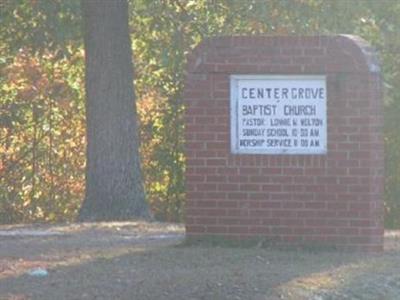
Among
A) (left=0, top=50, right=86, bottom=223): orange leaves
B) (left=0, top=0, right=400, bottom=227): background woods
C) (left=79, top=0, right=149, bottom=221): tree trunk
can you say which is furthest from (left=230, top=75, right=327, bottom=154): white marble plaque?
(left=0, top=50, right=86, bottom=223): orange leaves

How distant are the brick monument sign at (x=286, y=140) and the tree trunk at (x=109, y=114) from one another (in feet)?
16.5

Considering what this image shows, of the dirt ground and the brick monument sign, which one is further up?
the brick monument sign

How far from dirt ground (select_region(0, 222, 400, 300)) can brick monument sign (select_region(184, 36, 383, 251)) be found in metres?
0.29

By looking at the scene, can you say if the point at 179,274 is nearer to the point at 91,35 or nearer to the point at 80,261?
the point at 80,261

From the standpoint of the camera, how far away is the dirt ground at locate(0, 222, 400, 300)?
33.3 feet

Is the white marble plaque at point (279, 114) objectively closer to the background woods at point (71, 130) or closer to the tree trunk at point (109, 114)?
the tree trunk at point (109, 114)

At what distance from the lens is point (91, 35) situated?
57.0 ft

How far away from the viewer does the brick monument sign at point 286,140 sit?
1217 cm

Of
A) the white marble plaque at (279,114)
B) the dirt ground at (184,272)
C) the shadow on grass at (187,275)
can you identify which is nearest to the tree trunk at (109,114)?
the dirt ground at (184,272)

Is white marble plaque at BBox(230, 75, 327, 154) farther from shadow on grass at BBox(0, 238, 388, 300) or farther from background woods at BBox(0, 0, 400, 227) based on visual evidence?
background woods at BBox(0, 0, 400, 227)

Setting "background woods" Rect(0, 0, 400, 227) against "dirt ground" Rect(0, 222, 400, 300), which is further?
"background woods" Rect(0, 0, 400, 227)

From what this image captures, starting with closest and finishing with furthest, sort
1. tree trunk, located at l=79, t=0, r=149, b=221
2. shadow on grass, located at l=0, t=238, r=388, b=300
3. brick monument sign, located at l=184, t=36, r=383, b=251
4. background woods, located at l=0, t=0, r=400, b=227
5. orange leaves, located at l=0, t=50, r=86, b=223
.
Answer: shadow on grass, located at l=0, t=238, r=388, b=300 → brick monument sign, located at l=184, t=36, r=383, b=251 → tree trunk, located at l=79, t=0, r=149, b=221 → background woods, located at l=0, t=0, r=400, b=227 → orange leaves, located at l=0, t=50, r=86, b=223

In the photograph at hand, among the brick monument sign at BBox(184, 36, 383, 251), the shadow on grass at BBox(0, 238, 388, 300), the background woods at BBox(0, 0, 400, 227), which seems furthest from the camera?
the background woods at BBox(0, 0, 400, 227)

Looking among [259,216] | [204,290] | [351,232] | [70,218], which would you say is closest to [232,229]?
[259,216]
